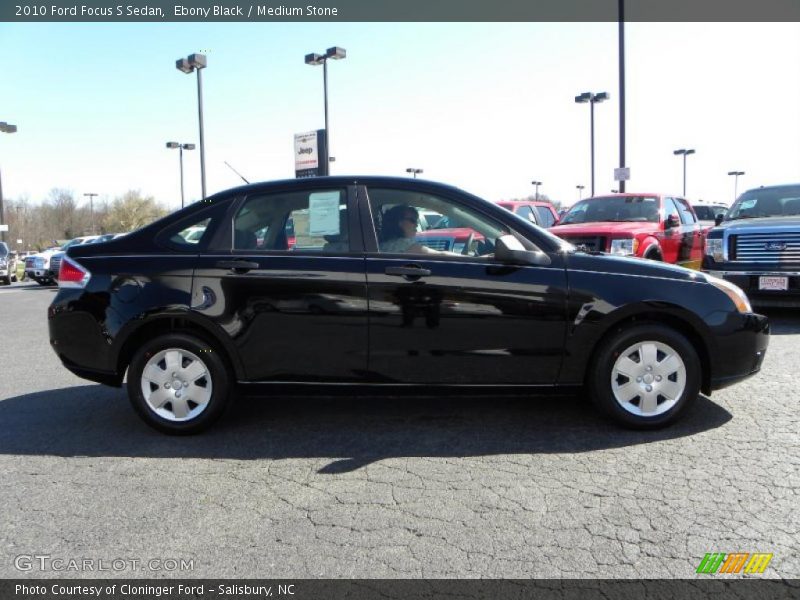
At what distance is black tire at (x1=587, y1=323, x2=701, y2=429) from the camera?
175 inches

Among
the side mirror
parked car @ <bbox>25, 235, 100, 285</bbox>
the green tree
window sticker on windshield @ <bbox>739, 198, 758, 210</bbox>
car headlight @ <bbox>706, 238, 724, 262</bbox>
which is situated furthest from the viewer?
the green tree

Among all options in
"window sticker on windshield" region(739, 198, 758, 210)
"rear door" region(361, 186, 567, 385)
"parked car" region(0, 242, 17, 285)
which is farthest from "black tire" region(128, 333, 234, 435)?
"parked car" region(0, 242, 17, 285)

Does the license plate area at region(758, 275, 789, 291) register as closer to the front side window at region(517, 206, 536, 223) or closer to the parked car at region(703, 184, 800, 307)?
the parked car at region(703, 184, 800, 307)

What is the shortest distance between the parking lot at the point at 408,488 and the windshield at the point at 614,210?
235 inches

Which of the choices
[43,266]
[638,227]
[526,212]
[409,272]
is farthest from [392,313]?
[43,266]

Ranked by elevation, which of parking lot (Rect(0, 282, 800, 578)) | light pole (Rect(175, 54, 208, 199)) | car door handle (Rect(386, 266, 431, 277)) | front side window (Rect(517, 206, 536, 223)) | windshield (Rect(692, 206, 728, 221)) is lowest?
parking lot (Rect(0, 282, 800, 578))

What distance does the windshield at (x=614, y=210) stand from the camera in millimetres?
10992

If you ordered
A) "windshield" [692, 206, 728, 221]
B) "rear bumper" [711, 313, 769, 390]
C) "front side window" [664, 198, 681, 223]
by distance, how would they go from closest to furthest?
"rear bumper" [711, 313, 769, 390] < "front side window" [664, 198, 681, 223] < "windshield" [692, 206, 728, 221]

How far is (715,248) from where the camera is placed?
938 cm

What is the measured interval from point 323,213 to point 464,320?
4.12ft

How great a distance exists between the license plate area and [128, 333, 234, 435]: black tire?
23.9ft

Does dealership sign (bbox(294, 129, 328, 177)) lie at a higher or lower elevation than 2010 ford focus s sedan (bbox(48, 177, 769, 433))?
higher

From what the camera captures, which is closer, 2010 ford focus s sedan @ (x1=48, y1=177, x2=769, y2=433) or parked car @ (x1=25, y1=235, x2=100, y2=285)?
2010 ford focus s sedan @ (x1=48, y1=177, x2=769, y2=433)

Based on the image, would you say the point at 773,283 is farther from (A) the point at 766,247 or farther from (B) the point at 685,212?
(B) the point at 685,212
